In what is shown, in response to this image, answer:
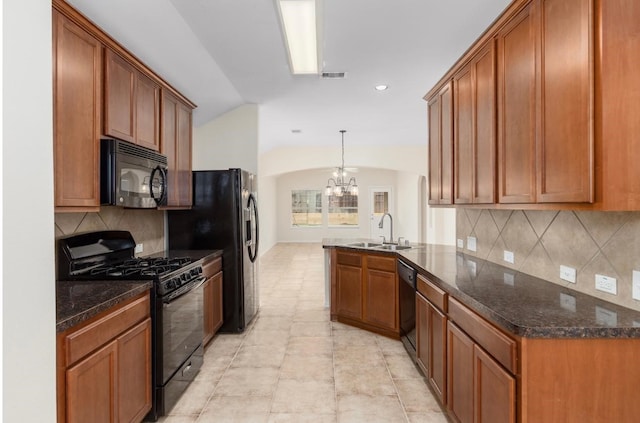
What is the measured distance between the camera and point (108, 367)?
183cm

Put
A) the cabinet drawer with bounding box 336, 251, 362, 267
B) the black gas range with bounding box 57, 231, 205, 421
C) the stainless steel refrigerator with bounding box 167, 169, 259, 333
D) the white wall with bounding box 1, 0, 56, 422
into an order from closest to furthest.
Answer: the white wall with bounding box 1, 0, 56, 422
the black gas range with bounding box 57, 231, 205, 421
the stainless steel refrigerator with bounding box 167, 169, 259, 333
the cabinet drawer with bounding box 336, 251, 362, 267

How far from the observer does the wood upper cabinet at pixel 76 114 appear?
191 centimetres

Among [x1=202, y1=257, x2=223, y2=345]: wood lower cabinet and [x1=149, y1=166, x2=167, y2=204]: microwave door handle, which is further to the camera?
[x1=202, y1=257, x2=223, y2=345]: wood lower cabinet

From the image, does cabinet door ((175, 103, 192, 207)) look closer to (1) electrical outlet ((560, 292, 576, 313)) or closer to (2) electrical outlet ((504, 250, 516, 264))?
(2) electrical outlet ((504, 250, 516, 264))

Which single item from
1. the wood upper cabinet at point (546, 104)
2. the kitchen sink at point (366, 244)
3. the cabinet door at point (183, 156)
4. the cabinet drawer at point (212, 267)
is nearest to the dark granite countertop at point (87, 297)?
the cabinet drawer at point (212, 267)

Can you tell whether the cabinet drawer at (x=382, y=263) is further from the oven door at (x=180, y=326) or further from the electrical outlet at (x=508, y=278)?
the oven door at (x=180, y=326)

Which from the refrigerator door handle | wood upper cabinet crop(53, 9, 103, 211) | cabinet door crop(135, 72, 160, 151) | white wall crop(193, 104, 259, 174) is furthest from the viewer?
white wall crop(193, 104, 259, 174)

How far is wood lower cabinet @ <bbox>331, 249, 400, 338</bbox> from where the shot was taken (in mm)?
3613

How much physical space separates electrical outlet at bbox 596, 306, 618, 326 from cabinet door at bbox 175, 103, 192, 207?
3.27 metres

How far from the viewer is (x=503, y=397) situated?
1.48m

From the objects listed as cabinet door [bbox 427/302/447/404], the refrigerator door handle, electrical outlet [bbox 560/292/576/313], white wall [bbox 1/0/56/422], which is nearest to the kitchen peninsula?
electrical outlet [bbox 560/292/576/313]

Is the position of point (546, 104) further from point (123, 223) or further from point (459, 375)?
point (123, 223)

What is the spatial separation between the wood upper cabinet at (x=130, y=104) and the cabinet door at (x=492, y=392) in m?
2.53

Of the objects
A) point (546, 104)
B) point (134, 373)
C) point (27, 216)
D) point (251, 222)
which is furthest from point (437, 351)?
point (251, 222)
